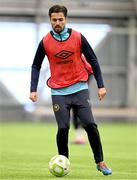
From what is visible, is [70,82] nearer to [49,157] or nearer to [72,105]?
[72,105]

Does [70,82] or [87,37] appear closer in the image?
[70,82]

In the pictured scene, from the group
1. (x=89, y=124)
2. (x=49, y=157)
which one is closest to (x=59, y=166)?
(x=89, y=124)

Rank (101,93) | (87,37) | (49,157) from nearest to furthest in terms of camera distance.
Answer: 1. (101,93)
2. (49,157)
3. (87,37)

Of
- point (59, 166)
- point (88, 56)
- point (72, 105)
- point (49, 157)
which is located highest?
point (88, 56)

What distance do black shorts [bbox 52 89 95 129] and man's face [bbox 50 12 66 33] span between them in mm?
805

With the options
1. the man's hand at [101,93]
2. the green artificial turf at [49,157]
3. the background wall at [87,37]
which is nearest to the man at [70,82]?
the man's hand at [101,93]

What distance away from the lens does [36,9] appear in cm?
2652

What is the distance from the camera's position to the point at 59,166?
792 cm

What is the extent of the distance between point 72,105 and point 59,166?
0.75 metres

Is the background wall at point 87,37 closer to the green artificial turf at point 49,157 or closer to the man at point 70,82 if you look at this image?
the green artificial turf at point 49,157

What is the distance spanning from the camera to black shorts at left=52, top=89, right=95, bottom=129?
26.5ft

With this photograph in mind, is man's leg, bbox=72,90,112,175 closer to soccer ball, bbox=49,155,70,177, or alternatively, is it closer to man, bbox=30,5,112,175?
man, bbox=30,5,112,175

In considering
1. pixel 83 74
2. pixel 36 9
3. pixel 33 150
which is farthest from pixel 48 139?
pixel 36 9

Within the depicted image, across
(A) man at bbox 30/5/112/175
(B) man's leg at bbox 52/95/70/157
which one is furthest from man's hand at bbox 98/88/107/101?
(B) man's leg at bbox 52/95/70/157
